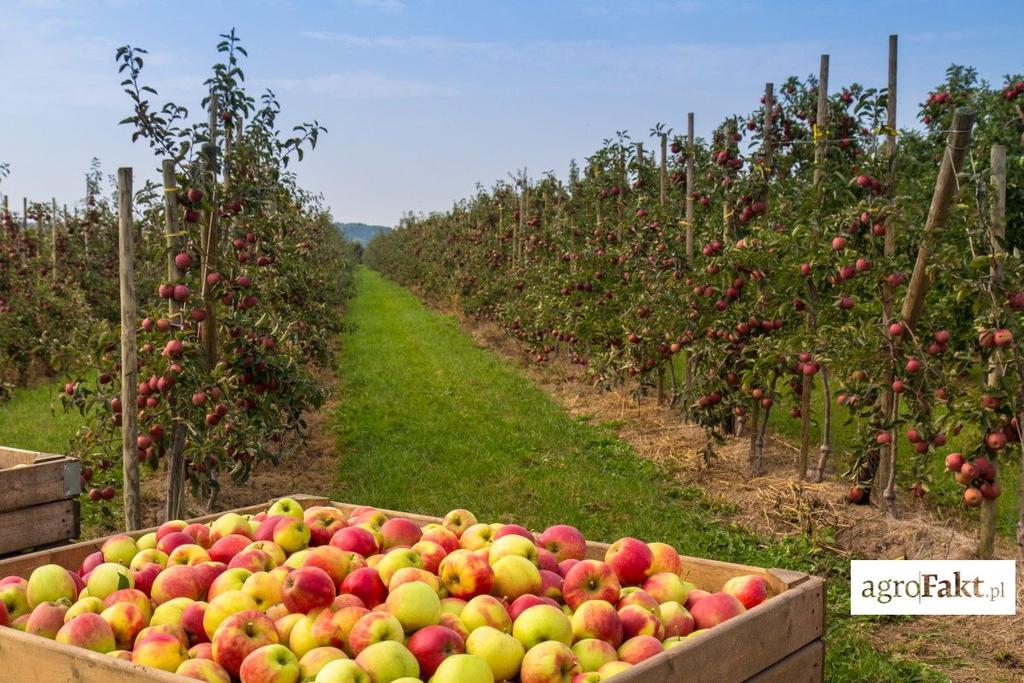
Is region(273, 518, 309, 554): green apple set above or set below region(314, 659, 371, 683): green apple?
above

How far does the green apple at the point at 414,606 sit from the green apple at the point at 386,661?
16 cm

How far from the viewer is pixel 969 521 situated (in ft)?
21.3

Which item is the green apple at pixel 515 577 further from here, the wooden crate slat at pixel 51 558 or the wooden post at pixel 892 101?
the wooden post at pixel 892 101

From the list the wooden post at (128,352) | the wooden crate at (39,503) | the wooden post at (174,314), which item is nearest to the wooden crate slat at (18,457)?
the wooden crate at (39,503)

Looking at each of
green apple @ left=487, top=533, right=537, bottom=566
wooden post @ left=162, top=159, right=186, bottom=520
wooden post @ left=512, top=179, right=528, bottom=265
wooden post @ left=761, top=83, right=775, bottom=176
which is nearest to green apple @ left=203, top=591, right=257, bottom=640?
green apple @ left=487, top=533, right=537, bottom=566

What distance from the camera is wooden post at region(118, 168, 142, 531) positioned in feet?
15.5

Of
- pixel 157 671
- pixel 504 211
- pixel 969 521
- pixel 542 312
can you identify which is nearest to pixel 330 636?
pixel 157 671

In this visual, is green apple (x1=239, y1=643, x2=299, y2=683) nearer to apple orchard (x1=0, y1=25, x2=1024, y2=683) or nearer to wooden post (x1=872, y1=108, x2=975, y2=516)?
apple orchard (x1=0, y1=25, x2=1024, y2=683)

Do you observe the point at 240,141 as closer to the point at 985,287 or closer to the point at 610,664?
the point at 985,287

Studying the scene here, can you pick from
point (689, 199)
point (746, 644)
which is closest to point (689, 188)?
point (689, 199)

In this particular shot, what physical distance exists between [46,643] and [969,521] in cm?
621

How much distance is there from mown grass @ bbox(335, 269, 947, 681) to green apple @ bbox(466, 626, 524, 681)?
0.52m

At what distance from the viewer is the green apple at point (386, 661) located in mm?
1861

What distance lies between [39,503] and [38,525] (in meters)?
0.10
